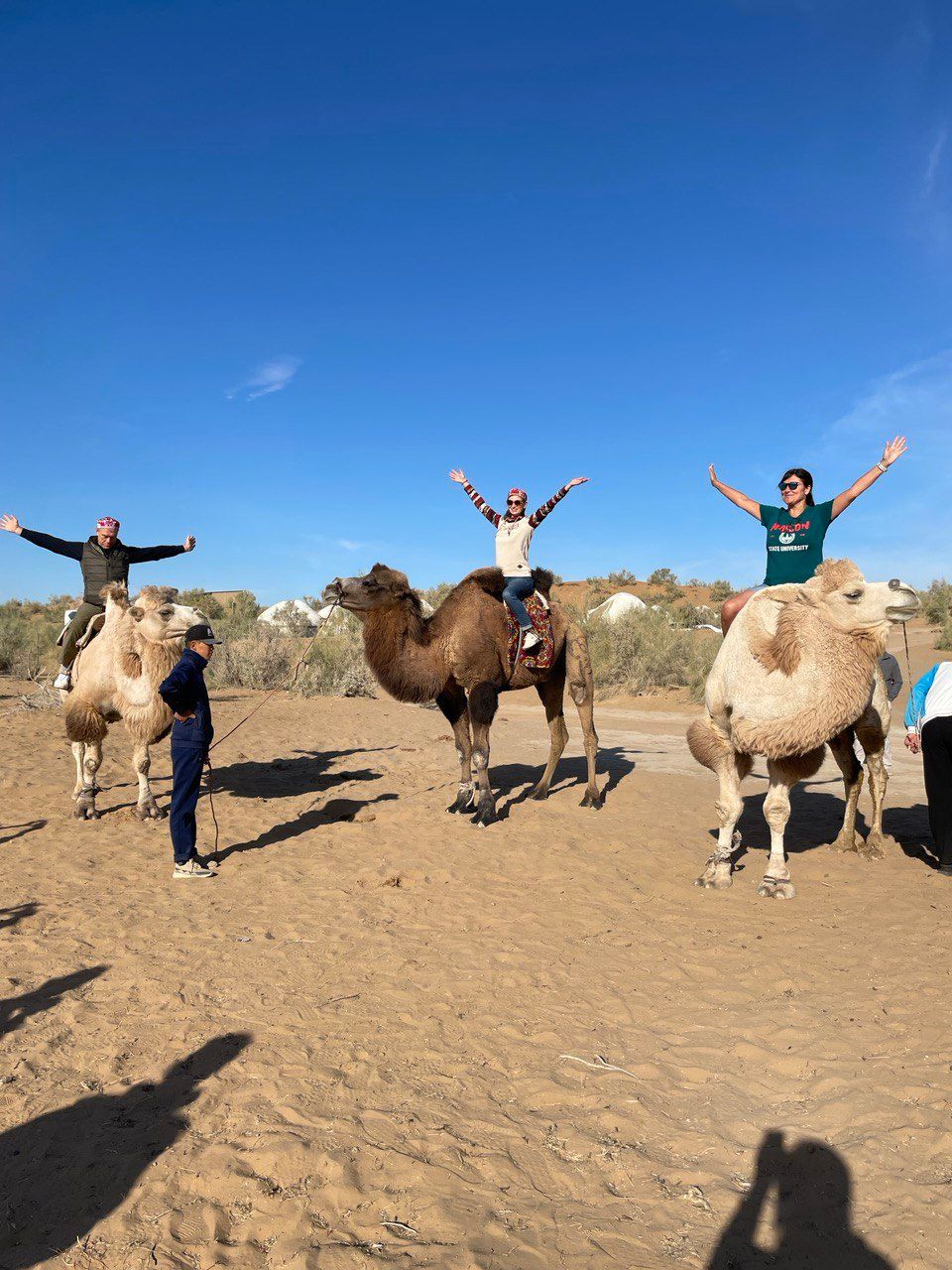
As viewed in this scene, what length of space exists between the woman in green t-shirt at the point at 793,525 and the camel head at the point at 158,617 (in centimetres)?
526

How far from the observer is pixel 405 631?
8.05 meters

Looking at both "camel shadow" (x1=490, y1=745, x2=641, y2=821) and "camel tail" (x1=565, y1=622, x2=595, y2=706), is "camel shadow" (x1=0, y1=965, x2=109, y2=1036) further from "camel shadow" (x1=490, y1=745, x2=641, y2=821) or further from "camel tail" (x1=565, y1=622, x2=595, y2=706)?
"camel tail" (x1=565, y1=622, x2=595, y2=706)

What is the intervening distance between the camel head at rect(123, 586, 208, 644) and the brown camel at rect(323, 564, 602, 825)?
1.47 meters

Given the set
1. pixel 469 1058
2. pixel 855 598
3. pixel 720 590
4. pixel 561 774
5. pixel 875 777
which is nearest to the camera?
pixel 469 1058

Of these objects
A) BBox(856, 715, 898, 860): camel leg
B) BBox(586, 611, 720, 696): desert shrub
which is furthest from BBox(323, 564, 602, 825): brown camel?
BBox(586, 611, 720, 696): desert shrub

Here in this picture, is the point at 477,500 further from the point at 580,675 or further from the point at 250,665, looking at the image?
the point at 250,665

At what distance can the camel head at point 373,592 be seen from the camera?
759 centimetres

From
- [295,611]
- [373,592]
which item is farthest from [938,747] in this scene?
[295,611]

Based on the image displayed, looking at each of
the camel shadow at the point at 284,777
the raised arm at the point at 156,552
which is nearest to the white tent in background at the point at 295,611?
the camel shadow at the point at 284,777

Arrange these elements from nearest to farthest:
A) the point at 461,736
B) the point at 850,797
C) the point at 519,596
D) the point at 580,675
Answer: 1. the point at 850,797
2. the point at 519,596
3. the point at 461,736
4. the point at 580,675

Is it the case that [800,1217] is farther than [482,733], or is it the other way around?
[482,733]

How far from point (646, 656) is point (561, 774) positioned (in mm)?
12750

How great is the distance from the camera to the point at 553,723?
392 inches

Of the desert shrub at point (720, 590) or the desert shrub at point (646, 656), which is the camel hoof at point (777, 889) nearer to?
the desert shrub at point (646, 656)
